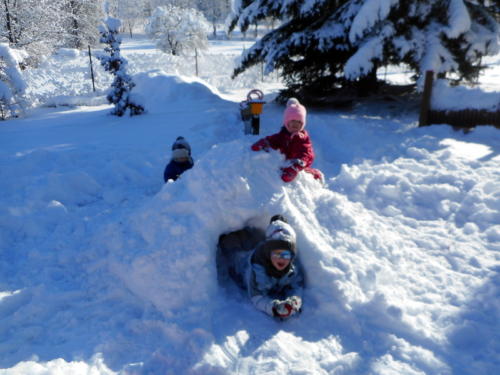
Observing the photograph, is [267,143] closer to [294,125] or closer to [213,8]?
[294,125]

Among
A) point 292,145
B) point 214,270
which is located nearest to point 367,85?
point 292,145

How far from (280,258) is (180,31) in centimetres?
3192

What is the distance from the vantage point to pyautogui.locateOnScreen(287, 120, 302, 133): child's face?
3.84m

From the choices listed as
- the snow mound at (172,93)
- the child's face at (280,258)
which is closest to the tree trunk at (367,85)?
the snow mound at (172,93)

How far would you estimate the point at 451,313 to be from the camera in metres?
2.93

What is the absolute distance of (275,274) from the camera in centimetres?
303

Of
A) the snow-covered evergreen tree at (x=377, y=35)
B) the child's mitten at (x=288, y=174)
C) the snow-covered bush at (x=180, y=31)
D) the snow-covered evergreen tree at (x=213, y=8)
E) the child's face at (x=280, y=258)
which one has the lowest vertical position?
the child's face at (x=280, y=258)

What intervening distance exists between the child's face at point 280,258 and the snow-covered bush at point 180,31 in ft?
100

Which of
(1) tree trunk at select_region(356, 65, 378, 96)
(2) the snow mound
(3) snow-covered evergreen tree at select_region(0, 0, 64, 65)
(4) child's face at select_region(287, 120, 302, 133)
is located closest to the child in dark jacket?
(4) child's face at select_region(287, 120, 302, 133)

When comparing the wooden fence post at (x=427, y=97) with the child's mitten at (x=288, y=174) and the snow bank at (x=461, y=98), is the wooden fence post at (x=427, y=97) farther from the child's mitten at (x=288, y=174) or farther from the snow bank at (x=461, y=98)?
the child's mitten at (x=288, y=174)

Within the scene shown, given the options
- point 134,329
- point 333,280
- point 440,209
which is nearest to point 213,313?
point 134,329

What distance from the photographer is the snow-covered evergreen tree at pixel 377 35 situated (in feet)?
25.2

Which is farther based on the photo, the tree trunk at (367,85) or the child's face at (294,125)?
the tree trunk at (367,85)

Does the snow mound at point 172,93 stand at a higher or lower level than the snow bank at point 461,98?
lower
